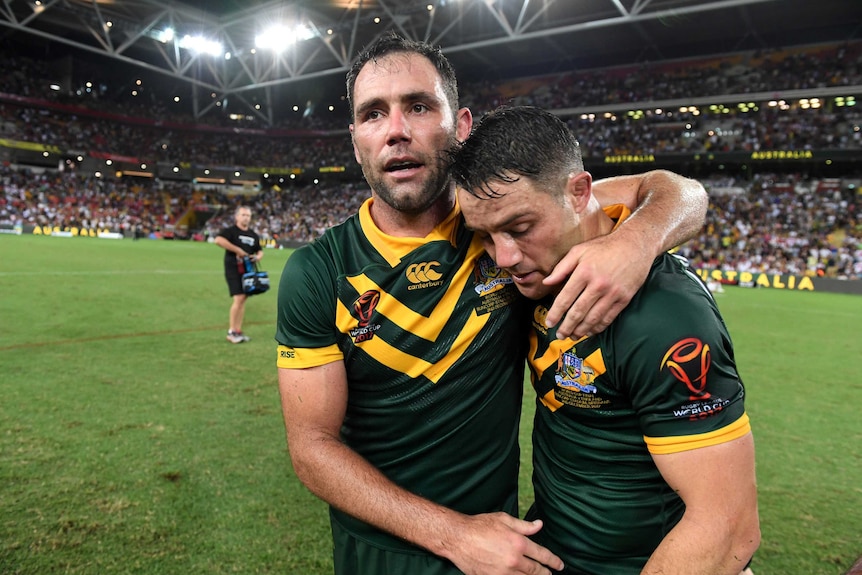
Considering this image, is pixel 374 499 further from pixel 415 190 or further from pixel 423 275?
pixel 415 190

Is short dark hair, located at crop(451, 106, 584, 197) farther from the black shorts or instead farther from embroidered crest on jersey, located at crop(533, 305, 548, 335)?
Result: the black shorts

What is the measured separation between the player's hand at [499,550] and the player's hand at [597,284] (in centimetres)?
57

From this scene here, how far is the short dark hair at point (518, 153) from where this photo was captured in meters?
1.52

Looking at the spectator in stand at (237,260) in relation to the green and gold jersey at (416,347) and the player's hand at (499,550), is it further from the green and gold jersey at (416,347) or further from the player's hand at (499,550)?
the player's hand at (499,550)

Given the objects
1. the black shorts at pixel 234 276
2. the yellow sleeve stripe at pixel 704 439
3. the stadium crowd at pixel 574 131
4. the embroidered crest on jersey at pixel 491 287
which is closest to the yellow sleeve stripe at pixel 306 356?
the embroidered crest on jersey at pixel 491 287

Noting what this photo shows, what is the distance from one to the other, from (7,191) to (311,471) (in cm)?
5008

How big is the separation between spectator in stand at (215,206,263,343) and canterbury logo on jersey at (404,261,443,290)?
6.76m

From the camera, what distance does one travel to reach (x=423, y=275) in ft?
6.01

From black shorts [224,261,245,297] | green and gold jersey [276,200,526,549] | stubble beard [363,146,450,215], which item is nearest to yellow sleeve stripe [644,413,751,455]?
green and gold jersey [276,200,526,549]

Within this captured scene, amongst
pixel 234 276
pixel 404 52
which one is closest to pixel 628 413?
pixel 404 52

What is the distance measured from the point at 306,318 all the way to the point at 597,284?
0.92m

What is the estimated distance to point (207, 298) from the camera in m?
11.7

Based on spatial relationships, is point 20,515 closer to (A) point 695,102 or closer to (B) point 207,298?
(B) point 207,298

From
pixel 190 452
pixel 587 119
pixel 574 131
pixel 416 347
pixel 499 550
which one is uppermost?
pixel 587 119
